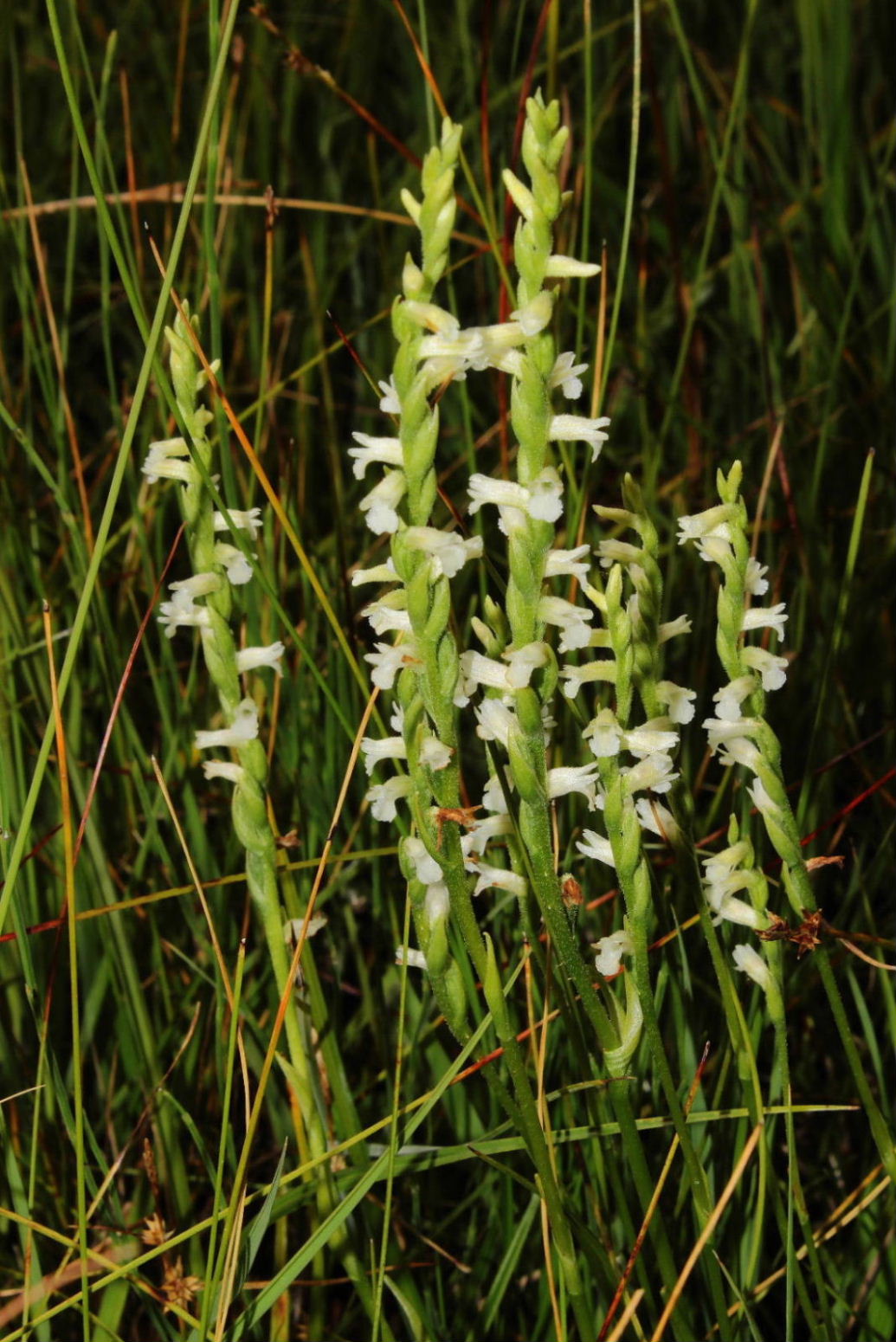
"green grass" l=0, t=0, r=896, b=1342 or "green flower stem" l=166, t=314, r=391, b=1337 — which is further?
"green grass" l=0, t=0, r=896, b=1342

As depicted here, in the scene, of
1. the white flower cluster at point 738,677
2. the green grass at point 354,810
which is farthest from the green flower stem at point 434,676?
the white flower cluster at point 738,677

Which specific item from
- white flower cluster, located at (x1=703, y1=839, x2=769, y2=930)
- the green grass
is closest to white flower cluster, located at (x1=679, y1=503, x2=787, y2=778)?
white flower cluster, located at (x1=703, y1=839, x2=769, y2=930)

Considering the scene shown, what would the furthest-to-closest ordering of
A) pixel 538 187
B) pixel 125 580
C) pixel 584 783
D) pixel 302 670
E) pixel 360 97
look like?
1. pixel 360 97
2. pixel 125 580
3. pixel 302 670
4. pixel 584 783
5. pixel 538 187

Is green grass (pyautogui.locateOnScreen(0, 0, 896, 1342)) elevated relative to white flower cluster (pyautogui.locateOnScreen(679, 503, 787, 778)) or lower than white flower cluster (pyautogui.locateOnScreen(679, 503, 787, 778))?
lower

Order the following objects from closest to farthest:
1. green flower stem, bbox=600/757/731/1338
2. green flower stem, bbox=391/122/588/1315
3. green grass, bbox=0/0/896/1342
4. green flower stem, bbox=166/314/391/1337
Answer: green flower stem, bbox=391/122/588/1315 < green flower stem, bbox=600/757/731/1338 < green flower stem, bbox=166/314/391/1337 < green grass, bbox=0/0/896/1342

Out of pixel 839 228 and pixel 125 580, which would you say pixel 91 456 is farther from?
pixel 839 228

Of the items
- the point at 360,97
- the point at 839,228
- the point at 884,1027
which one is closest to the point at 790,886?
the point at 884,1027

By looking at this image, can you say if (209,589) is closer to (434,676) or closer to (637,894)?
(434,676)

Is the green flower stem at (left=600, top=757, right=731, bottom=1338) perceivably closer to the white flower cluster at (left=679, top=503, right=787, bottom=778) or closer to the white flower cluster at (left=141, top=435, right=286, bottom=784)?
the white flower cluster at (left=679, top=503, right=787, bottom=778)

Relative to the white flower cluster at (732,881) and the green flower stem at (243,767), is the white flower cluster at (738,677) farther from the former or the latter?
the green flower stem at (243,767)
